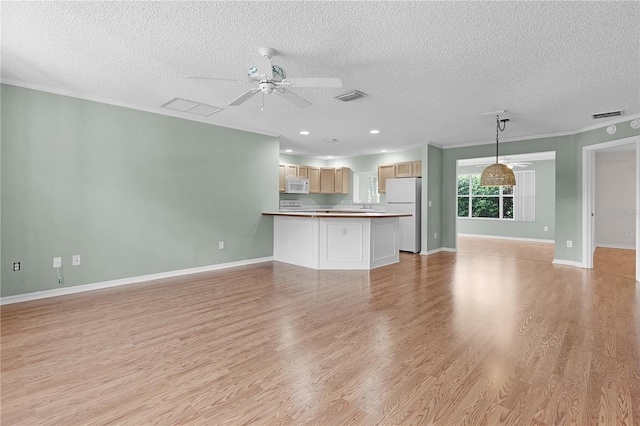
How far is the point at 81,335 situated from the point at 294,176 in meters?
6.08

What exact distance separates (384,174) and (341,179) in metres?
1.31

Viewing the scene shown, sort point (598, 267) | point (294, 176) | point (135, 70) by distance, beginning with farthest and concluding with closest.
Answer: point (294, 176), point (598, 267), point (135, 70)

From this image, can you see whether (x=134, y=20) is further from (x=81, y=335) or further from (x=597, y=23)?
(x=597, y=23)

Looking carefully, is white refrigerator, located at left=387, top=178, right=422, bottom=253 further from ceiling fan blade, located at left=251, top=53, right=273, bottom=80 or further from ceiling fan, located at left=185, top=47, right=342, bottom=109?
ceiling fan blade, located at left=251, top=53, right=273, bottom=80

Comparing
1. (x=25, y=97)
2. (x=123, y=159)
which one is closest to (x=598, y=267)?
(x=123, y=159)

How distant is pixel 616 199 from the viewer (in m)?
8.14

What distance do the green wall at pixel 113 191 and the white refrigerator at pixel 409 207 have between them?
3451mm

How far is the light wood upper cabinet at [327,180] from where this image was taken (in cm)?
910

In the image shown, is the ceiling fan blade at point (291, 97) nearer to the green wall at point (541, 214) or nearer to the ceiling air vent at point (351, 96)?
the ceiling air vent at point (351, 96)

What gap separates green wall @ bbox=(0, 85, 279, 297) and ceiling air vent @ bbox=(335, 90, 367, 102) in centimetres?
234

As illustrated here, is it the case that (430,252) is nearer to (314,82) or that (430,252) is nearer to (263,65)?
(314,82)

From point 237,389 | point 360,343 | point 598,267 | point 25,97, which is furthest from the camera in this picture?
point 598,267

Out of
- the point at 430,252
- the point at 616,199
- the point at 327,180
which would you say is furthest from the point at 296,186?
the point at 616,199

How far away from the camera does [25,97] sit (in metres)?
3.65
